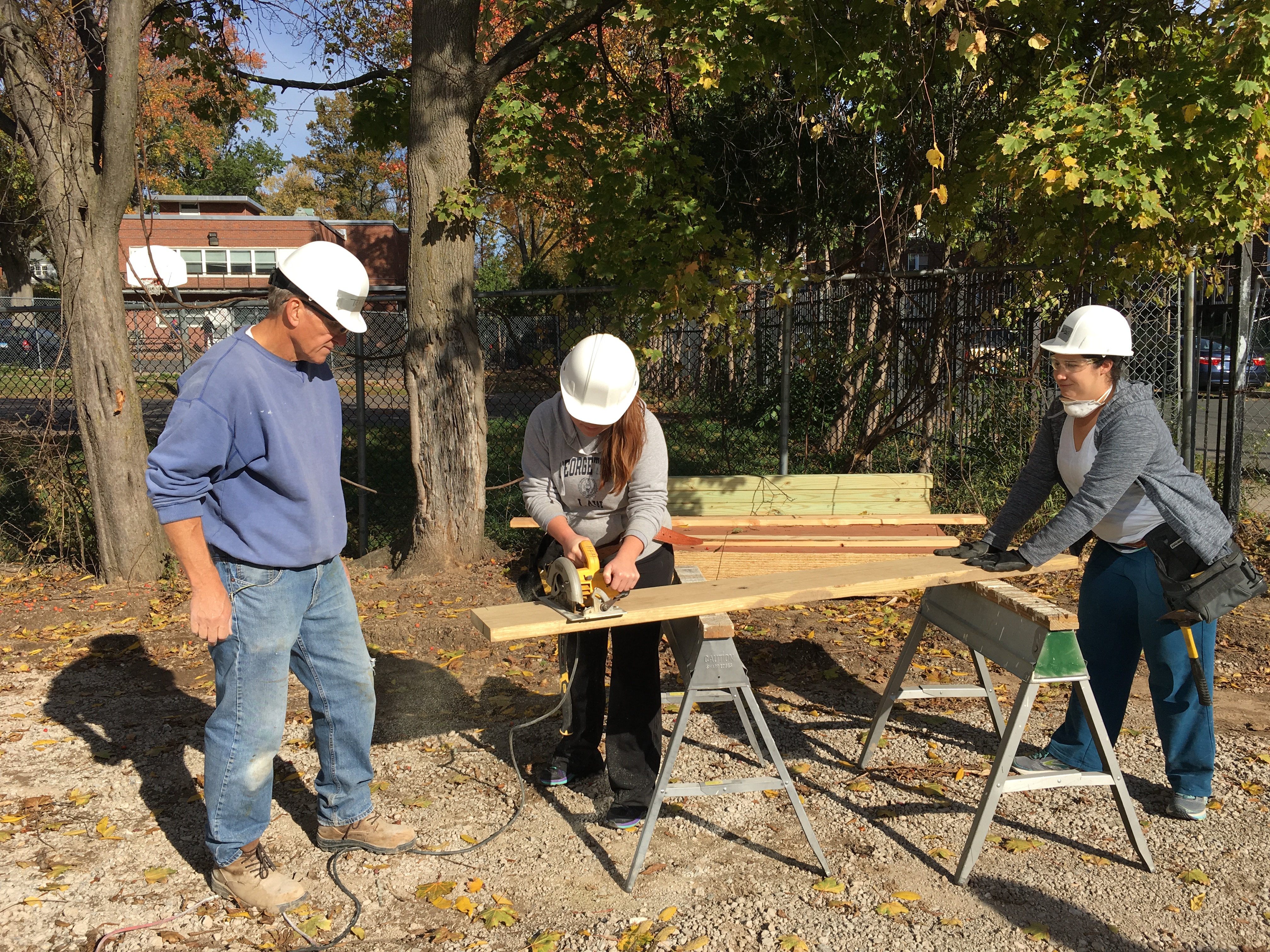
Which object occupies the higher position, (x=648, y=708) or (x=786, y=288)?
(x=786, y=288)

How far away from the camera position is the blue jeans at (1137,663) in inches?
147

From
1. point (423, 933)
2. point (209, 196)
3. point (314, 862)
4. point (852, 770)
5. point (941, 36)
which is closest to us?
point (423, 933)

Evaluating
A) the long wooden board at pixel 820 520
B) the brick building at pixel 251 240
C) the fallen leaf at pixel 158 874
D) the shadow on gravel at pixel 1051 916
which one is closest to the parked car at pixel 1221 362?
the long wooden board at pixel 820 520

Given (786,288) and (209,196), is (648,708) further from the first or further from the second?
(209,196)

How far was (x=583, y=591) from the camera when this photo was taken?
3230 millimetres

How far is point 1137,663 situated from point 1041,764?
1.93 feet

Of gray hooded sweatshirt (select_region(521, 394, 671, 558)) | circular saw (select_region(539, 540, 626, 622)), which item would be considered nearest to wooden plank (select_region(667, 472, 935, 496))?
gray hooded sweatshirt (select_region(521, 394, 671, 558))

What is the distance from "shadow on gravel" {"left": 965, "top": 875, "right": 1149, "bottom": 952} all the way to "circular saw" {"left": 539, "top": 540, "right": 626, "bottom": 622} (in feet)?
5.41

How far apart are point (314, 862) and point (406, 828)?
353 mm

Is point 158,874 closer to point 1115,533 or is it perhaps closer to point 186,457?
point 186,457

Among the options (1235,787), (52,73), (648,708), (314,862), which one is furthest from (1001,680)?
(52,73)

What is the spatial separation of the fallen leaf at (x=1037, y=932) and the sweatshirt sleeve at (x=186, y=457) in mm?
3013

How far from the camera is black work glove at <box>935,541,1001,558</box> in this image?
398cm

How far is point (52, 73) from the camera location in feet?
21.4
